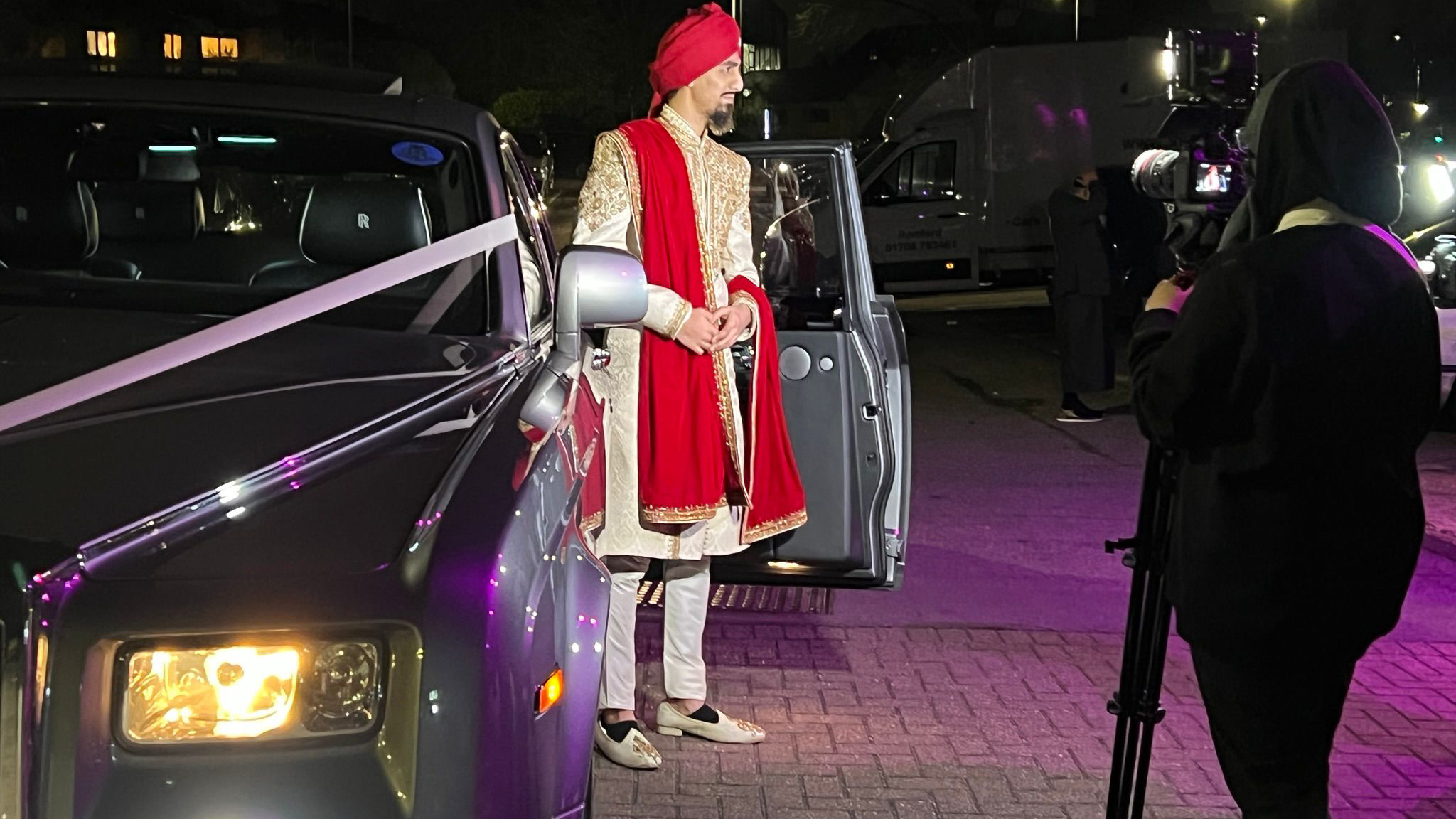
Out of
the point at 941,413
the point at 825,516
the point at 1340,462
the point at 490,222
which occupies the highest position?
the point at 490,222

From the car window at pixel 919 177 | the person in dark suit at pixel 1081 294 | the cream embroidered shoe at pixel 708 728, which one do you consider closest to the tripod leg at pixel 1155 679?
the cream embroidered shoe at pixel 708 728

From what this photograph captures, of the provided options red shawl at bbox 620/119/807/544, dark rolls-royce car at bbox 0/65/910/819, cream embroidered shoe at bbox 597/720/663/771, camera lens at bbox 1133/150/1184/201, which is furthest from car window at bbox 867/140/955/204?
camera lens at bbox 1133/150/1184/201

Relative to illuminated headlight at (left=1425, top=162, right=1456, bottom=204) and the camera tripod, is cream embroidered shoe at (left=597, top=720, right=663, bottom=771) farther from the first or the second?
illuminated headlight at (left=1425, top=162, right=1456, bottom=204)

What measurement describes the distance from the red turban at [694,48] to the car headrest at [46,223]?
1540mm

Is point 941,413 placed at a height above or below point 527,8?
below

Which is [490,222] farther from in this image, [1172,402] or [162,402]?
[1172,402]

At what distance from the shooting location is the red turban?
4.66 meters

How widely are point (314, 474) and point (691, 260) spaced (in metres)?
2.07

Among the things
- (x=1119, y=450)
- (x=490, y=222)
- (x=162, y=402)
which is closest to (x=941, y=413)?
(x=1119, y=450)

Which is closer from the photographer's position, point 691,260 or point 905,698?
point 691,260

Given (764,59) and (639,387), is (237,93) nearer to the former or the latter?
(639,387)

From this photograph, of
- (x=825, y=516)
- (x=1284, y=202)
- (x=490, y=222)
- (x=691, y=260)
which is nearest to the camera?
(x=1284, y=202)

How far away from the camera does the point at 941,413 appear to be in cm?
1259

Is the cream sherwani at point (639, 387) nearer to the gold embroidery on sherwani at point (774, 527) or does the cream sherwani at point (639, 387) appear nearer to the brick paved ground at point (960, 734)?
the gold embroidery on sherwani at point (774, 527)
